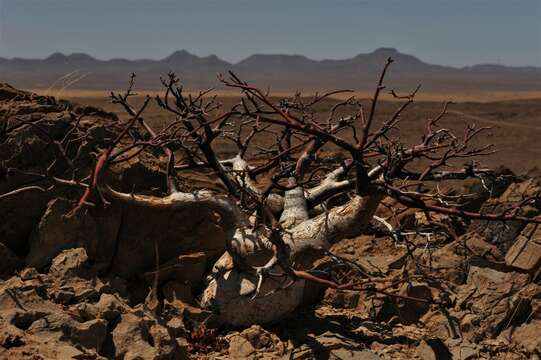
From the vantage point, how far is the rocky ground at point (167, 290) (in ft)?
12.7

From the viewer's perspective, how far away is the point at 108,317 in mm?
3852

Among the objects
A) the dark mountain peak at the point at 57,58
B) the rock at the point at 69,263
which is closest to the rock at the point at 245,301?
the rock at the point at 69,263

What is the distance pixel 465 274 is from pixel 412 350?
1183 millimetres

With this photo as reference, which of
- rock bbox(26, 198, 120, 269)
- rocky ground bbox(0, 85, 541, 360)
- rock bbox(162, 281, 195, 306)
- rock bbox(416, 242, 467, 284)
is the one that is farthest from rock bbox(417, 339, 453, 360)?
rock bbox(26, 198, 120, 269)

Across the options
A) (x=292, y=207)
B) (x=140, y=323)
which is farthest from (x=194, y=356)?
(x=292, y=207)

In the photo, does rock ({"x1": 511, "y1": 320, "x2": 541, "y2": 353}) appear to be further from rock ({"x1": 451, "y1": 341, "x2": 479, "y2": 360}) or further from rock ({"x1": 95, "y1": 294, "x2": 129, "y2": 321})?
rock ({"x1": 95, "y1": 294, "x2": 129, "y2": 321})

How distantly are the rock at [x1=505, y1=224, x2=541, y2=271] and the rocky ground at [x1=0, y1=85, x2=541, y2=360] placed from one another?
0.01 m

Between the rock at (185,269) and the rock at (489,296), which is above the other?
the rock at (185,269)

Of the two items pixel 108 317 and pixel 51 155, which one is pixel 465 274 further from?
pixel 51 155

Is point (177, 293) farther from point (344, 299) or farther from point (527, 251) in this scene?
point (527, 251)

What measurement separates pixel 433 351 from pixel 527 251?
4.61 ft

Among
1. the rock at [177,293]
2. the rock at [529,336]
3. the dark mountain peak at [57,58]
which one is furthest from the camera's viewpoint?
the dark mountain peak at [57,58]

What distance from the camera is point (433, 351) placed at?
14.3 ft

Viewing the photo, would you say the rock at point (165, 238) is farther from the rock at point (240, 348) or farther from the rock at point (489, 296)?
the rock at point (489, 296)
